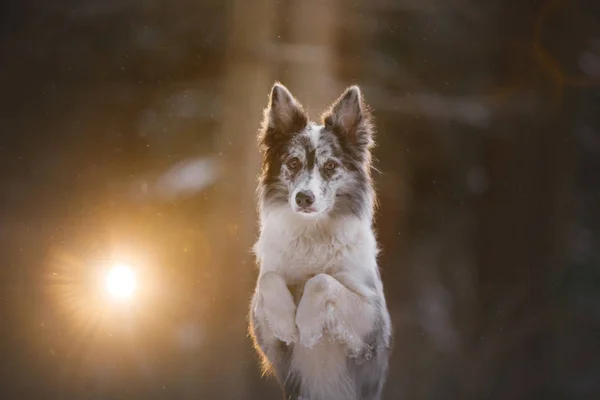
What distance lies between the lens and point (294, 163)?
2268 millimetres

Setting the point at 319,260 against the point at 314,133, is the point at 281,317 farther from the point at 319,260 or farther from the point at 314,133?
the point at 314,133

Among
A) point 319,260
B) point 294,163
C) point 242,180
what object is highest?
point 294,163

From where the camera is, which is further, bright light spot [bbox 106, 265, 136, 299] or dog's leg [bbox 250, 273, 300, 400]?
bright light spot [bbox 106, 265, 136, 299]

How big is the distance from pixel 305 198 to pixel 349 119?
33 cm

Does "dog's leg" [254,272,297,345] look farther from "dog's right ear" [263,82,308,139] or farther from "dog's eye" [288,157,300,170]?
"dog's right ear" [263,82,308,139]

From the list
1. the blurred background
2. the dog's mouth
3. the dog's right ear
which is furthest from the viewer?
the blurred background

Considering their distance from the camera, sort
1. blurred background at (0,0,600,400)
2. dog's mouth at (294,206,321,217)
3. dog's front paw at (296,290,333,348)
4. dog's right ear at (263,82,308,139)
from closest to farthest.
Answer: dog's front paw at (296,290,333,348), dog's mouth at (294,206,321,217), dog's right ear at (263,82,308,139), blurred background at (0,0,600,400)

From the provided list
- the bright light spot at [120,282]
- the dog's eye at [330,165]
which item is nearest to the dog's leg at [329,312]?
the dog's eye at [330,165]

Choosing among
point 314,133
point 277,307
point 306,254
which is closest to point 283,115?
point 314,133

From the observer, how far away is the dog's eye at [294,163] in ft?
7.42

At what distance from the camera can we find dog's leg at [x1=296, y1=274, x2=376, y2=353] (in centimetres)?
214

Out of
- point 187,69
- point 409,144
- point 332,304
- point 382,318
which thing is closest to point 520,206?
point 409,144

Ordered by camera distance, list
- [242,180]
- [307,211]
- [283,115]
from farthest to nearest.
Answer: [242,180]
[283,115]
[307,211]

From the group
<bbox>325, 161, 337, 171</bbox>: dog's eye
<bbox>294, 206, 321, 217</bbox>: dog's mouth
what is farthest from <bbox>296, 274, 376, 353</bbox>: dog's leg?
<bbox>325, 161, 337, 171</bbox>: dog's eye
